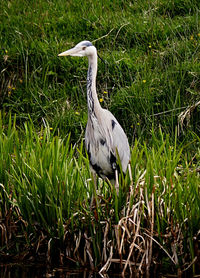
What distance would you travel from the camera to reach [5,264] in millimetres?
4762

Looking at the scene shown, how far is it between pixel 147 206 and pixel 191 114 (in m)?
2.39

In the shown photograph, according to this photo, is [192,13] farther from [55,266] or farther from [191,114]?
[55,266]

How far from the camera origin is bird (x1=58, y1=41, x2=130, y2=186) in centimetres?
484

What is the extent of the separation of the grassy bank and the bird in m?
0.13

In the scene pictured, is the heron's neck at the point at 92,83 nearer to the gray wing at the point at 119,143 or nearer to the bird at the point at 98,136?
the bird at the point at 98,136

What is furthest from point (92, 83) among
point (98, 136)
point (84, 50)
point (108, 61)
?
point (108, 61)

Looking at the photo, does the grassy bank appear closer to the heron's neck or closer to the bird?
the bird

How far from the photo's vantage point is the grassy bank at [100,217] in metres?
4.40

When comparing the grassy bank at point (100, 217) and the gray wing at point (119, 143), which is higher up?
the gray wing at point (119, 143)

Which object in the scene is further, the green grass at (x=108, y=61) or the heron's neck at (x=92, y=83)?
the green grass at (x=108, y=61)

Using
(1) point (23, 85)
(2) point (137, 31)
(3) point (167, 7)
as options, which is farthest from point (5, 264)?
(3) point (167, 7)

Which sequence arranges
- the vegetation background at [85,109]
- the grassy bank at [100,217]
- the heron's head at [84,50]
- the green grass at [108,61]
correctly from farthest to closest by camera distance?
1. the green grass at [108,61]
2. the heron's head at [84,50]
3. the vegetation background at [85,109]
4. the grassy bank at [100,217]

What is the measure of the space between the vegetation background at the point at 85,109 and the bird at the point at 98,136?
5.3 inches

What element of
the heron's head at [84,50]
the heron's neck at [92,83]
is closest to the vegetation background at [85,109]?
the heron's neck at [92,83]
